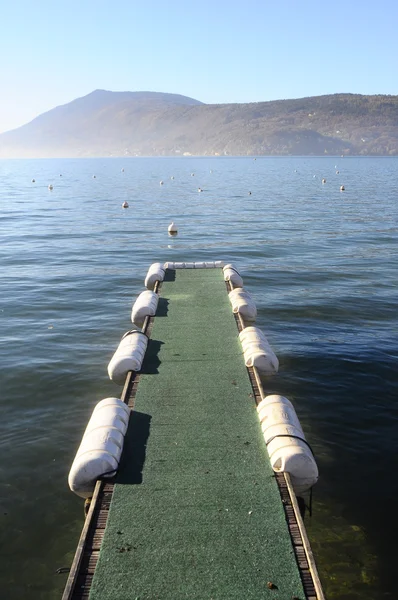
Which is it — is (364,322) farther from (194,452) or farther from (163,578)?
(163,578)

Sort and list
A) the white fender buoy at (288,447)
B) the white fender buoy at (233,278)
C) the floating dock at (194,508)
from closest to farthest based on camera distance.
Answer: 1. the floating dock at (194,508)
2. the white fender buoy at (288,447)
3. the white fender buoy at (233,278)

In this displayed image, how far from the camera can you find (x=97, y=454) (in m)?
13.6

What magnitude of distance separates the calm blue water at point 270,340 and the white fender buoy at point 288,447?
73.0 inches

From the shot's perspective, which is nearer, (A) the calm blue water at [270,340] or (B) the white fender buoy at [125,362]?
(A) the calm blue water at [270,340]

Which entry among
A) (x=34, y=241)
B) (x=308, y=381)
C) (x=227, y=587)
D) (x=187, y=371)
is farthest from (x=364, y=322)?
(x=34, y=241)

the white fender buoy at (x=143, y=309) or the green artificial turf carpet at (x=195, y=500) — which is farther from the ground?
the green artificial turf carpet at (x=195, y=500)

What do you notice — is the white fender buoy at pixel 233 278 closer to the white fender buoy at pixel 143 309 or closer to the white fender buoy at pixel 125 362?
the white fender buoy at pixel 143 309

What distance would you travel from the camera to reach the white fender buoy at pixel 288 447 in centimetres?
1361

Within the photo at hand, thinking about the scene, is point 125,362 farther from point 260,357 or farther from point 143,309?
point 143,309

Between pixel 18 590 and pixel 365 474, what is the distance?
10080 millimetres

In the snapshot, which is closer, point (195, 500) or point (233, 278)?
point (195, 500)

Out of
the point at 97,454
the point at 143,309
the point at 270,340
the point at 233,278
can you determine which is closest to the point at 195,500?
the point at 97,454

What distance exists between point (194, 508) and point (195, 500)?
0.26 metres

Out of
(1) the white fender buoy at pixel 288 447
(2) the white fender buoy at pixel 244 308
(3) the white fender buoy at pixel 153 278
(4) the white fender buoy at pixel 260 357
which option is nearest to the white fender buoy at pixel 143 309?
(2) the white fender buoy at pixel 244 308
